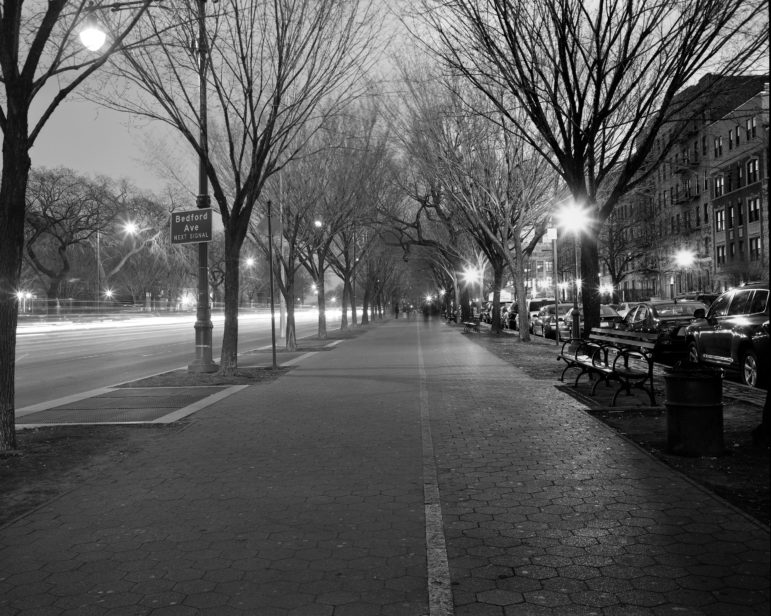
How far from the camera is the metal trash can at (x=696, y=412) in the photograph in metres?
6.39

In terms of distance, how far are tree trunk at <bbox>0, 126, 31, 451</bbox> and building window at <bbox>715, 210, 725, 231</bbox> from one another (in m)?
55.2

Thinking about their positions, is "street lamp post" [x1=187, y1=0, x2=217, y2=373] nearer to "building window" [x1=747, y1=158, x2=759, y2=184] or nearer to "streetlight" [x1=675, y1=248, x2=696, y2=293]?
"building window" [x1=747, y1=158, x2=759, y2=184]

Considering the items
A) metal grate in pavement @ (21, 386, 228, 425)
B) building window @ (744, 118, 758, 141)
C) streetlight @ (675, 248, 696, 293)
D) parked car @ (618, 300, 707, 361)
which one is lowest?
metal grate in pavement @ (21, 386, 228, 425)

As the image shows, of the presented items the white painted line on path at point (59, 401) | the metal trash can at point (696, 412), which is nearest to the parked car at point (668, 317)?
the metal trash can at point (696, 412)

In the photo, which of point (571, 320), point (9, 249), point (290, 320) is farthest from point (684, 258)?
point (9, 249)

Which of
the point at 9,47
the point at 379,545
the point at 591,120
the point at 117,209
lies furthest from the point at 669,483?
the point at 117,209

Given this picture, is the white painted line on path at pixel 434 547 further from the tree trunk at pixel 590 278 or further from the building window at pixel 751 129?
the building window at pixel 751 129

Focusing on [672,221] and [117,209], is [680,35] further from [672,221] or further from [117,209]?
[117,209]

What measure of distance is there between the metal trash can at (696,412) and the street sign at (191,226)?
9916 mm

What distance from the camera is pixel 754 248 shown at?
159 feet

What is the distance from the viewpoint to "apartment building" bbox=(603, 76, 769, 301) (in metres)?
46.9

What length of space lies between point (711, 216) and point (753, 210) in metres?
7.25

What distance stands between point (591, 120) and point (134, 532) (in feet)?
33.9

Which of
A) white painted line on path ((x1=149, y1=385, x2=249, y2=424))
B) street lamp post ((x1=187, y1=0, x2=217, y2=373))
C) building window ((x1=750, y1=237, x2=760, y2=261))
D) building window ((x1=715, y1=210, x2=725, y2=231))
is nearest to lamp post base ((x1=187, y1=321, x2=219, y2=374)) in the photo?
street lamp post ((x1=187, y1=0, x2=217, y2=373))
